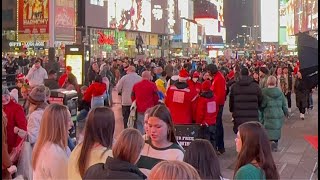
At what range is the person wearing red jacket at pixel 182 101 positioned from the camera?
10.8 metres

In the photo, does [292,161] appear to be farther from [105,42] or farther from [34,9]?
[105,42]

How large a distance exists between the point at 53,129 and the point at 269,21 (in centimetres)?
16317

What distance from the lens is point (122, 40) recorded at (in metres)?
65.9

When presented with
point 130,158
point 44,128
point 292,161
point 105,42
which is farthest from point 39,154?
point 105,42

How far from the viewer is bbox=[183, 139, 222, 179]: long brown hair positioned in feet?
14.7

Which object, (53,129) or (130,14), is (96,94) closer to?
(53,129)

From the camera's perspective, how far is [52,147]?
5453mm

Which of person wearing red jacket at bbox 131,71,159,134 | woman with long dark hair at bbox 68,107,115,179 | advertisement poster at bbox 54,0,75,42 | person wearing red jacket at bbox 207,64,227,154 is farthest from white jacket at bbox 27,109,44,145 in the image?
advertisement poster at bbox 54,0,75,42

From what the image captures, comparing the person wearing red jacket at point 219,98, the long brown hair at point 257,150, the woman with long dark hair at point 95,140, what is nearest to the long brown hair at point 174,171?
the long brown hair at point 257,150

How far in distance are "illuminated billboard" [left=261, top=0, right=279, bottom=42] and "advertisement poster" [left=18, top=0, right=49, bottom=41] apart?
438 ft

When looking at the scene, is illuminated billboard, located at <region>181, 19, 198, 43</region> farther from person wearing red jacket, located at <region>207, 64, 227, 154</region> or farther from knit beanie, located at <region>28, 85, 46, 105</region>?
knit beanie, located at <region>28, 85, 46, 105</region>

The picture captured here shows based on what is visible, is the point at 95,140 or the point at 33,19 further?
the point at 33,19

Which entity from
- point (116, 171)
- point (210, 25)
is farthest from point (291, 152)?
point (210, 25)

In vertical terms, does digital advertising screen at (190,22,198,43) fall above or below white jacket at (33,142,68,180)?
above
